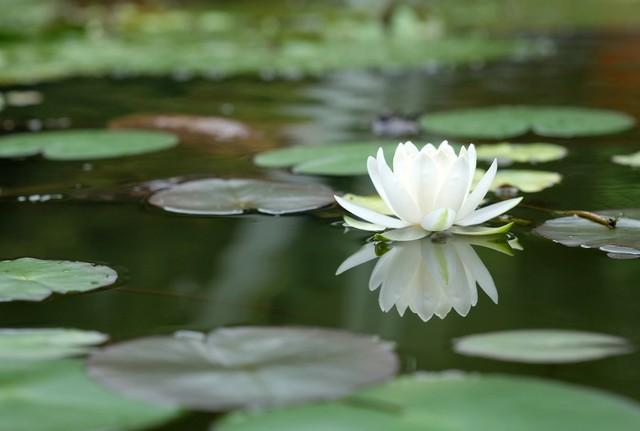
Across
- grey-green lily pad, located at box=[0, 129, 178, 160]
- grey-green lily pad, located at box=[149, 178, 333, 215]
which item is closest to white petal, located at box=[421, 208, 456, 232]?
grey-green lily pad, located at box=[149, 178, 333, 215]

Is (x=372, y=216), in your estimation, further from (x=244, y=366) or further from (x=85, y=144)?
(x=85, y=144)

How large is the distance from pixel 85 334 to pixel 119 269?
315 millimetres

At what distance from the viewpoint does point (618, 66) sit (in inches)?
Result: 169

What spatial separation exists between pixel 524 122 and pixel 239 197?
3.64 ft

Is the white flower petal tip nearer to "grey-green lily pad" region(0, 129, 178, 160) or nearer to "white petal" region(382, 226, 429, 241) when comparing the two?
"white petal" region(382, 226, 429, 241)

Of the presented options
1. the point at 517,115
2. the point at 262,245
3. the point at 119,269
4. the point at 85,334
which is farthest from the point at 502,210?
the point at 517,115

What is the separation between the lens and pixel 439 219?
142 centimetres

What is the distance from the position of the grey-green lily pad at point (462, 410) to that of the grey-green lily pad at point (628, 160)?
1.27 metres

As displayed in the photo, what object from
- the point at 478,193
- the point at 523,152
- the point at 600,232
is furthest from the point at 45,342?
the point at 523,152

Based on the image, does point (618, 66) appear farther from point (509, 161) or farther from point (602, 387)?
point (602, 387)

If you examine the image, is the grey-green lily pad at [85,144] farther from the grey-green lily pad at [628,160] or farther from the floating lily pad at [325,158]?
the grey-green lily pad at [628,160]

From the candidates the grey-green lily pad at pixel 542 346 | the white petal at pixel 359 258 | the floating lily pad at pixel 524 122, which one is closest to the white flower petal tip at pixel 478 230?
the white petal at pixel 359 258

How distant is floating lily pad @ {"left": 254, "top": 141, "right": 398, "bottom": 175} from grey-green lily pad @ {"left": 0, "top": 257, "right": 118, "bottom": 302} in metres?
0.80

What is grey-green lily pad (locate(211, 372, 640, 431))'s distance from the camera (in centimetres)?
80
